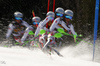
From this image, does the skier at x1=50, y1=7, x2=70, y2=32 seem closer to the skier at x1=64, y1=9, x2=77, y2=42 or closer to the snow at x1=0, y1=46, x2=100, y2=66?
the skier at x1=64, y1=9, x2=77, y2=42

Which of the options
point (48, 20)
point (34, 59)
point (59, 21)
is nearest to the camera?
point (34, 59)

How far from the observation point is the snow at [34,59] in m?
4.75

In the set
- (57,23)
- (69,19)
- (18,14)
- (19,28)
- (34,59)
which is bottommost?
(34,59)

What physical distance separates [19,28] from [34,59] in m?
1.49

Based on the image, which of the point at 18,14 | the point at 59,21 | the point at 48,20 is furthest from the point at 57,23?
the point at 18,14

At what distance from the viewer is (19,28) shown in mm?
6418

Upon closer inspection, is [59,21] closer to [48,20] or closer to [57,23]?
[57,23]

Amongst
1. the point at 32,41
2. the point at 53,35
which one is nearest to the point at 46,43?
the point at 53,35

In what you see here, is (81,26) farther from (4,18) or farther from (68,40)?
(4,18)

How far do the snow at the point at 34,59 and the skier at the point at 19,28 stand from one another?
48cm

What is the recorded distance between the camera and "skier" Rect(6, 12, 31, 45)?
640 centimetres

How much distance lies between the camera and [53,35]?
5.95 metres

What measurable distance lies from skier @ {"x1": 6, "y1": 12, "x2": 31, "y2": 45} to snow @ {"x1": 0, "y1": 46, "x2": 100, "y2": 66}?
0.48 meters

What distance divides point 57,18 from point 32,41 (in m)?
1.22
